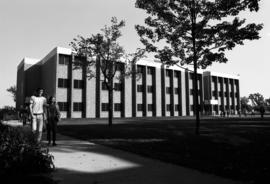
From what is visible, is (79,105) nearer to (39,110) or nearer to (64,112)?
(64,112)

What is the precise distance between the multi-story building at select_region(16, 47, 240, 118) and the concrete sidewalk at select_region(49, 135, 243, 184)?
24.0m

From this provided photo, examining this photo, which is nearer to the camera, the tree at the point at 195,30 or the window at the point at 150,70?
the tree at the point at 195,30

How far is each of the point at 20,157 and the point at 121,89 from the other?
4569 centimetres

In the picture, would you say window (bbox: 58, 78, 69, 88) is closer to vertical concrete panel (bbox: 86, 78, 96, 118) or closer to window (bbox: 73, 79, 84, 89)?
window (bbox: 73, 79, 84, 89)

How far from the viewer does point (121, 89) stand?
1971 inches

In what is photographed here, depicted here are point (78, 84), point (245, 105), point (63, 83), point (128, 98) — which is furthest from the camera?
point (245, 105)

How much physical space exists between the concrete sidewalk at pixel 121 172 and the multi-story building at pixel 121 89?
24.0 metres

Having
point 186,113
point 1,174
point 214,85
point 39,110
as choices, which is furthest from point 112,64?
point 214,85

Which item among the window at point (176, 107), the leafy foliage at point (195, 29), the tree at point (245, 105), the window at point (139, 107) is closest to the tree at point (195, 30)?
the leafy foliage at point (195, 29)

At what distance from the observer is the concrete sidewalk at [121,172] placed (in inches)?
200

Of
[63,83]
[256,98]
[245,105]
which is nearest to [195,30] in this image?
[63,83]

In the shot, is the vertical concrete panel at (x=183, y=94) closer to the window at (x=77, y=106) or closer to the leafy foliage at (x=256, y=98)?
the window at (x=77, y=106)

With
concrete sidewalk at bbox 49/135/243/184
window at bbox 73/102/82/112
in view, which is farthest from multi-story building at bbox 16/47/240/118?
concrete sidewalk at bbox 49/135/243/184

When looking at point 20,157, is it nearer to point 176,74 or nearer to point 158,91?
point 158,91
